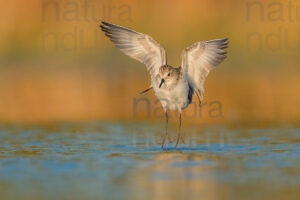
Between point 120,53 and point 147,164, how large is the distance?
25001mm

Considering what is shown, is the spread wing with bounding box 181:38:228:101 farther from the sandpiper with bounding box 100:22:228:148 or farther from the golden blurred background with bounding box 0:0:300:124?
the golden blurred background with bounding box 0:0:300:124

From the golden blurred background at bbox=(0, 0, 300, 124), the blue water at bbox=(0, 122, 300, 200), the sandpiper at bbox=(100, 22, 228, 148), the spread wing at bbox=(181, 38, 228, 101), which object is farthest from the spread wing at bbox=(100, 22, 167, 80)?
the golden blurred background at bbox=(0, 0, 300, 124)

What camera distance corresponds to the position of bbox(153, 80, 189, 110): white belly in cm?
1210

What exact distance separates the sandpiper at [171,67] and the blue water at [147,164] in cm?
94

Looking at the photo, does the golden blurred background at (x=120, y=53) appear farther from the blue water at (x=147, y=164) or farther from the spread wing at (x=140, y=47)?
the spread wing at (x=140, y=47)

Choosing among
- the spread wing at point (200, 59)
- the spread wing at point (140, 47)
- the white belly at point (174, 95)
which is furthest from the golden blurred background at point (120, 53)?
the white belly at point (174, 95)

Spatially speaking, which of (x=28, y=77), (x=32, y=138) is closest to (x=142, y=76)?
(x=28, y=77)

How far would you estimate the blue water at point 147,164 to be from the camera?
833cm

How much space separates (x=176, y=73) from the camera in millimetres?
12062

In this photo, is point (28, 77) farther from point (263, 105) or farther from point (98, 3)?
point (263, 105)

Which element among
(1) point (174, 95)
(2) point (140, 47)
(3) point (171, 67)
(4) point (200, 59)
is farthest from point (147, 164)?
(2) point (140, 47)

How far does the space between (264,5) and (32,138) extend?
2593cm

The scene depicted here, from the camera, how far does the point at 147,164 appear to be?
10266 millimetres

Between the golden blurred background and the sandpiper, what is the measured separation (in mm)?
7530
